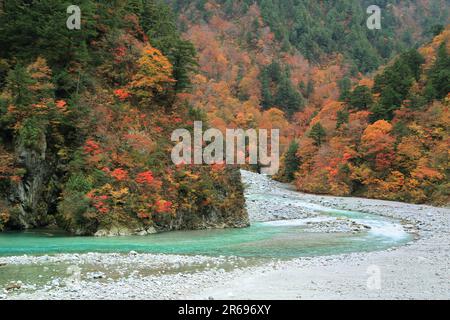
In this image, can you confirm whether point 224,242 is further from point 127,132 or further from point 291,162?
point 291,162

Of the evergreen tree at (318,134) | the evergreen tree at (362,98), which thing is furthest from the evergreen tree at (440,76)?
the evergreen tree at (318,134)

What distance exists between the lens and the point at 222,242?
80.5ft

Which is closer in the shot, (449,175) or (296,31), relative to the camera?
(449,175)

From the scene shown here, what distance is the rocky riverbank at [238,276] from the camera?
13.1m

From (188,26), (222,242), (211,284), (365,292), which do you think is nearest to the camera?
(365,292)

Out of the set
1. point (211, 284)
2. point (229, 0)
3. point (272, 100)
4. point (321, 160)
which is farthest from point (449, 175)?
point (229, 0)

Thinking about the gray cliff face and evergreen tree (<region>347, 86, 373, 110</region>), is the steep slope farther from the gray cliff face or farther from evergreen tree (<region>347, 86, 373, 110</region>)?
the gray cliff face

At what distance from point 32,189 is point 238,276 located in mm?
15585

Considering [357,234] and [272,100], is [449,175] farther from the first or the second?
[272,100]

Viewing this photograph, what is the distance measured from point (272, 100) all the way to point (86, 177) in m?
106

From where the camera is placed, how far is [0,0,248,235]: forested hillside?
26.0m

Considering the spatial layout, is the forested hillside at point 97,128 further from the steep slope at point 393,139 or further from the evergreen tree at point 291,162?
the evergreen tree at point 291,162

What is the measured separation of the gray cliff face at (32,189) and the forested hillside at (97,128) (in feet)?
0.18

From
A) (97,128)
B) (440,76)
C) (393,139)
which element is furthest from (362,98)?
(97,128)
